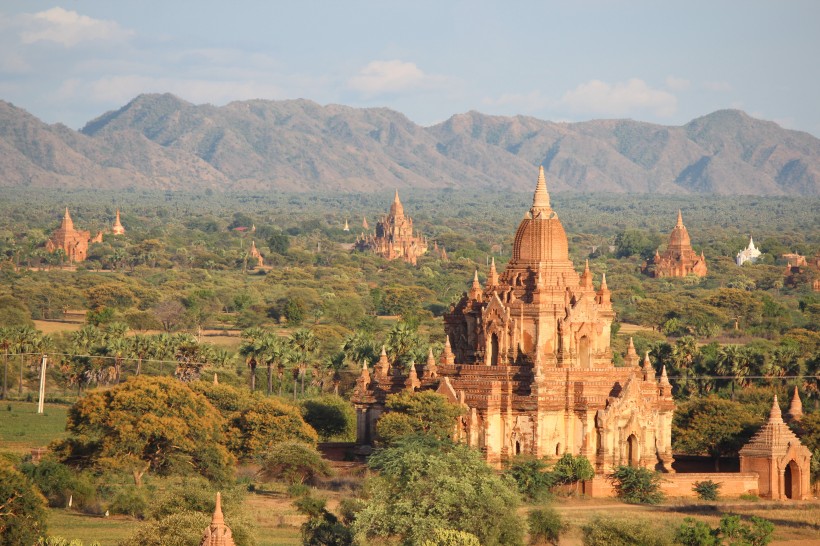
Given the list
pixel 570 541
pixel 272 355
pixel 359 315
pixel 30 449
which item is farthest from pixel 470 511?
pixel 359 315

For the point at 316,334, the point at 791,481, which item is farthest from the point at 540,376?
the point at 316,334

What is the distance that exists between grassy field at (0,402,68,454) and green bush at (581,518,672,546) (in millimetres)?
26311

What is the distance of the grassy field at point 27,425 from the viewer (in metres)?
71.6

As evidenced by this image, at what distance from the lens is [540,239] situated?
6581 centimetres

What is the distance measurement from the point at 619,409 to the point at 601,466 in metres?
2.05

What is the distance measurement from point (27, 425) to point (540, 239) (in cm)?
2592

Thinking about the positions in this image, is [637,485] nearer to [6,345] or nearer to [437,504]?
[437,504]

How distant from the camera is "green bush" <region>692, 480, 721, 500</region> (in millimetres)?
60469

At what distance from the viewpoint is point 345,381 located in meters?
89.2

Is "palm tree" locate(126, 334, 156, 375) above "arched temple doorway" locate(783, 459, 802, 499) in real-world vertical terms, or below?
above

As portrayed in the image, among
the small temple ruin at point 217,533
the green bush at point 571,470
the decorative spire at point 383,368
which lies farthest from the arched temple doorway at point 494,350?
the small temple ruin at point 217,533

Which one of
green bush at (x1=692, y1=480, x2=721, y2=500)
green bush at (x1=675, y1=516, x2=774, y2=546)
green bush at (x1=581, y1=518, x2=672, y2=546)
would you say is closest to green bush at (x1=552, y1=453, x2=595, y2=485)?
green bush at (x1=692, y1=480, x2=721, y2=500)

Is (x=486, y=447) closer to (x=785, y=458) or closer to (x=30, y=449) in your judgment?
(x=785, y=458)

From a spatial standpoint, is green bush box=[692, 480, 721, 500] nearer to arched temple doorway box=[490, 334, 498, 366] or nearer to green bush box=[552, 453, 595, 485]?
green bush box=[552, 453, 595, 485]
